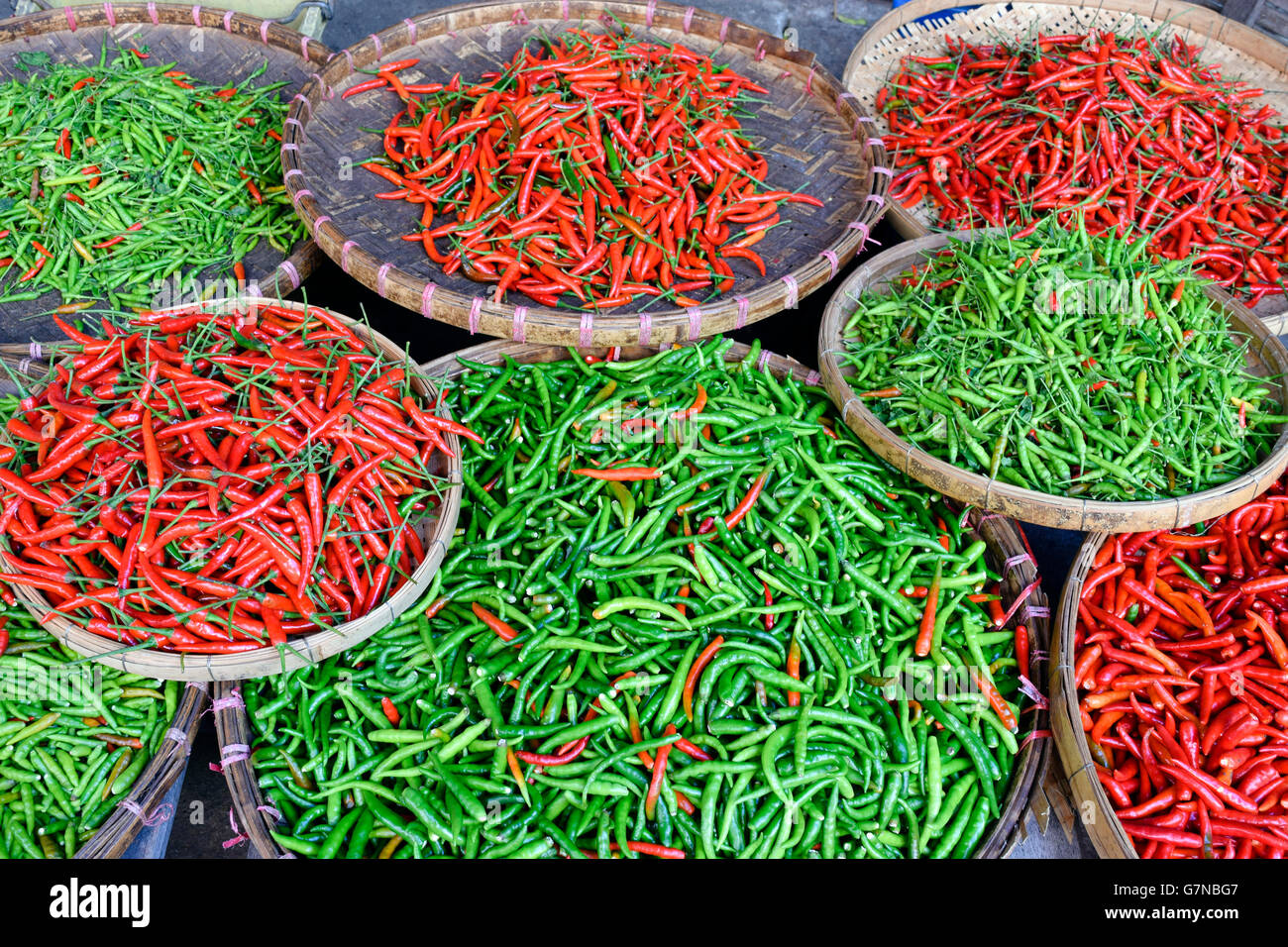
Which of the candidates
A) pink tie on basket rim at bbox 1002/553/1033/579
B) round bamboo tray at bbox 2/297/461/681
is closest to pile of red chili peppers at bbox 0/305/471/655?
round bamboo tray at bbox 2/297/461/681

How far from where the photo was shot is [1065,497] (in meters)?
2.82

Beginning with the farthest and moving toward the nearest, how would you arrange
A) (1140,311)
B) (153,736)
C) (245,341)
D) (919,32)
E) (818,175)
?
(919,32)
(818,175)
(1140,311)
(245,341)
(153,736)

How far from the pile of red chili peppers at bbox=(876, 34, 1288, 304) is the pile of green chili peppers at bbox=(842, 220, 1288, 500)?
491 mm

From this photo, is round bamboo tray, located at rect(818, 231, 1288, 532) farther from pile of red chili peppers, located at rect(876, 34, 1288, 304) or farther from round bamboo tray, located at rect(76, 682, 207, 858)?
round bamboo tray, located at rect(76, 682, 207, 858)

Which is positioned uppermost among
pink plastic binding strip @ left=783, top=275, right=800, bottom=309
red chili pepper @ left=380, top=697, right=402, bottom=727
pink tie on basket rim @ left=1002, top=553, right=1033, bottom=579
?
pink plastic binding strip @ left=783, top=275, right=800, bottom=309

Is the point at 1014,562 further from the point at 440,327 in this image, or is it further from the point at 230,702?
the point at 440,327

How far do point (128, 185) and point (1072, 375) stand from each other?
372 centimetres

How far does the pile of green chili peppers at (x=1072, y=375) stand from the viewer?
9.67 ft

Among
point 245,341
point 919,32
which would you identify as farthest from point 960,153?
point 245,341

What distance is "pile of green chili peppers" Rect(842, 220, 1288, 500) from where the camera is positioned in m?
2.95

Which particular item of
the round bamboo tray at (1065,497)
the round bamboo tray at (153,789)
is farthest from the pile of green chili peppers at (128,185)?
the round bamboo tray at (1065,497)

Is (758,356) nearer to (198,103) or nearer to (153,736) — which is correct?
(153,736)
